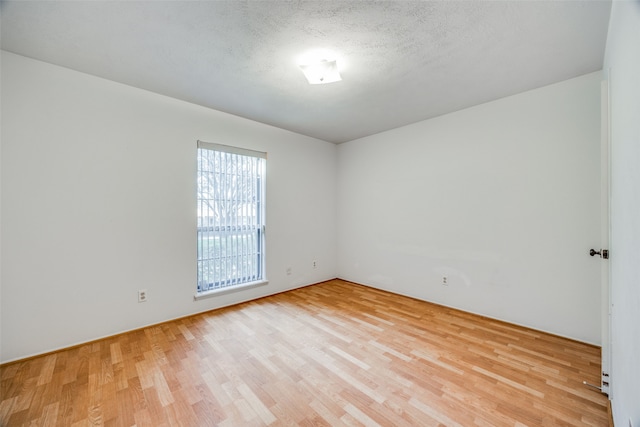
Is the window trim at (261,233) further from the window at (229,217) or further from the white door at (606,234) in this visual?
the white door at (606,234)

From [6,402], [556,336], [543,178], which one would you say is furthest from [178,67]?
[556,336]

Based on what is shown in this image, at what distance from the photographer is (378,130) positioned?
4039 mm

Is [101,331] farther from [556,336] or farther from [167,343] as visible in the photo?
[556,336]

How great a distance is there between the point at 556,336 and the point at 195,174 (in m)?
4.25

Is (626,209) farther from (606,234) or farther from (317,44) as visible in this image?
(317,44)

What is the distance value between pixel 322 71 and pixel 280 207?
2.22 meters

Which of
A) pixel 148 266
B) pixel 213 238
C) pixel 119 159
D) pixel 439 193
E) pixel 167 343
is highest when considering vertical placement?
pixel 119 159

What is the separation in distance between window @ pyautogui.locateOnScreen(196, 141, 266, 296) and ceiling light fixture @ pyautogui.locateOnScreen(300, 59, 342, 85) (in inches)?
64.9

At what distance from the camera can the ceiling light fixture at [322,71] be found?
2146 millimetres

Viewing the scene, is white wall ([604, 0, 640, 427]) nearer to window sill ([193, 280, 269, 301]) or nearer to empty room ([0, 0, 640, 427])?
empty room ([0, 0, 640, 427])

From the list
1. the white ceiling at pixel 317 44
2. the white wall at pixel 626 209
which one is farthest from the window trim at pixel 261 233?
the white wall at pixel 626 209

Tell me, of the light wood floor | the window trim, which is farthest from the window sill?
the light wood floor

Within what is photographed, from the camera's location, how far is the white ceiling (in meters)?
1.61

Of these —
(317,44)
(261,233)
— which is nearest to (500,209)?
(317,44)
